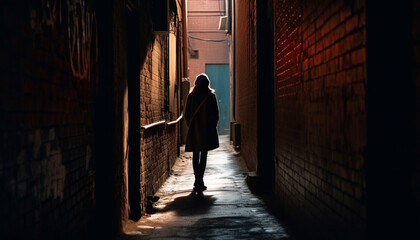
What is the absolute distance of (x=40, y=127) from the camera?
2.53m

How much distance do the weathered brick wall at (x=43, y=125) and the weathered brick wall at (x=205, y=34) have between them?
19.7 m

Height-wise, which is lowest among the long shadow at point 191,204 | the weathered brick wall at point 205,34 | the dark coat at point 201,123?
the long shadow at point 191,204

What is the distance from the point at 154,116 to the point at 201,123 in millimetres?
952

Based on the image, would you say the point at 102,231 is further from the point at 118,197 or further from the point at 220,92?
the point at 220,92

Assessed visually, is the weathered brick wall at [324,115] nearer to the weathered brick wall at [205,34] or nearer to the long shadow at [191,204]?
the long shadow at [191,204]

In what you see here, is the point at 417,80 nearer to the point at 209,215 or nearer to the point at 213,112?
the point at 209,215

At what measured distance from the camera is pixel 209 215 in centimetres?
562

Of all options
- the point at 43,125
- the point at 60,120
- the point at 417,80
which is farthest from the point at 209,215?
the point at 417,80

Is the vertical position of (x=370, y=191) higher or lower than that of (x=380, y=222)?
higher

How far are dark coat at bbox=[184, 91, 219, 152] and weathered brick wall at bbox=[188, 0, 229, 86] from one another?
1550 centimetres

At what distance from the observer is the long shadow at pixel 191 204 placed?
5905mm

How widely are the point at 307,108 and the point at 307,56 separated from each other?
1.52 ft

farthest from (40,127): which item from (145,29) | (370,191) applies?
(145,29)

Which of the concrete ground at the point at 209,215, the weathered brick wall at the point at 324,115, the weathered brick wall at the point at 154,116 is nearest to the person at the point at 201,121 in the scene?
the weathered brick wall at the point at 154,116
